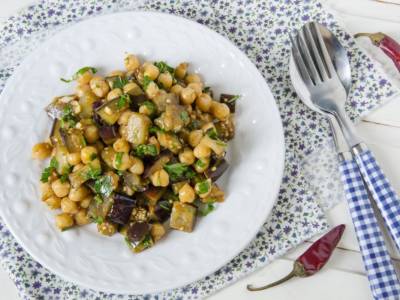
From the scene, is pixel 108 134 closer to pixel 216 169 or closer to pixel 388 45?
pixel 216 169

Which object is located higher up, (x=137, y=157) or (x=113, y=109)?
(x=113, y=109)

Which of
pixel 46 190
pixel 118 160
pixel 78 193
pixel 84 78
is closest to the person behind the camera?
pixel 118 160

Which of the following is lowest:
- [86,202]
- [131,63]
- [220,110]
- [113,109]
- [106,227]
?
[106,227]

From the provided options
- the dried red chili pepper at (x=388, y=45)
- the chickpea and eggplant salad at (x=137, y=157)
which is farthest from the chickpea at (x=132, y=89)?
the dried red chili pepper at (x=388, y=45)

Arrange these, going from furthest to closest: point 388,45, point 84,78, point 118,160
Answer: point 388,45
point 84,78
point 118,160

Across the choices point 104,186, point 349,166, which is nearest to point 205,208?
point 104,186

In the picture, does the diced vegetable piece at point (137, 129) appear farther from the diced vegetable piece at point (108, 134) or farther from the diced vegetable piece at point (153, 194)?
the diced vegetable piece at point (153, 194)

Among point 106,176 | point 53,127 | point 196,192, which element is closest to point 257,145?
point 196,192
